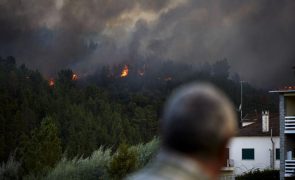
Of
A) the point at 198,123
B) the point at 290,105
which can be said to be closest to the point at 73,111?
the point at 290,105

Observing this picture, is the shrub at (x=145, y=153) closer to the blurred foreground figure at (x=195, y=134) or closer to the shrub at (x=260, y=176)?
the shrub at (x=260, y=176)

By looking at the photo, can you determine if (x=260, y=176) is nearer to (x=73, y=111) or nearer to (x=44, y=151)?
(x=44, y=151)

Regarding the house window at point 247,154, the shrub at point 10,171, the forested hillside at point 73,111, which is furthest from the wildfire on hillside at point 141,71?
the shrub at point 10,171

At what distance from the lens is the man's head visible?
61.7 inches

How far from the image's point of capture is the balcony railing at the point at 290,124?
40.1 meters

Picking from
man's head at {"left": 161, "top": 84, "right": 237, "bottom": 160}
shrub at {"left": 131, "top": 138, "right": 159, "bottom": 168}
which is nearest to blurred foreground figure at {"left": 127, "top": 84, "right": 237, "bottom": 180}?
man's head at {"left": 161, "top": 84, "right": 237, "bottom": 160}

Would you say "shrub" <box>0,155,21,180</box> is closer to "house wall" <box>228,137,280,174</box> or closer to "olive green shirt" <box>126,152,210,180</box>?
"house wall" <box>228,137,280,174</box>

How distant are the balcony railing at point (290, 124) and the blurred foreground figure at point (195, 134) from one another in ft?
129

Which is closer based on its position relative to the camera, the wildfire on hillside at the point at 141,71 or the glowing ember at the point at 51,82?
the glowing ember at the point at 51,82

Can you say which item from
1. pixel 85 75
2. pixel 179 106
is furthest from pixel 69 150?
pixel 85 75

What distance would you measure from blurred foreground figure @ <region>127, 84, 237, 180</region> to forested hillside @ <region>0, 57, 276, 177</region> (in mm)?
42963

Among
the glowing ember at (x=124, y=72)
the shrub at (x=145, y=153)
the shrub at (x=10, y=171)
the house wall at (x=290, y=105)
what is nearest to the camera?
the house wall at (x=290, y=105)

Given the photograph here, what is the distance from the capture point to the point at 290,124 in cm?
4012

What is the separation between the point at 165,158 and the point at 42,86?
299 ft
